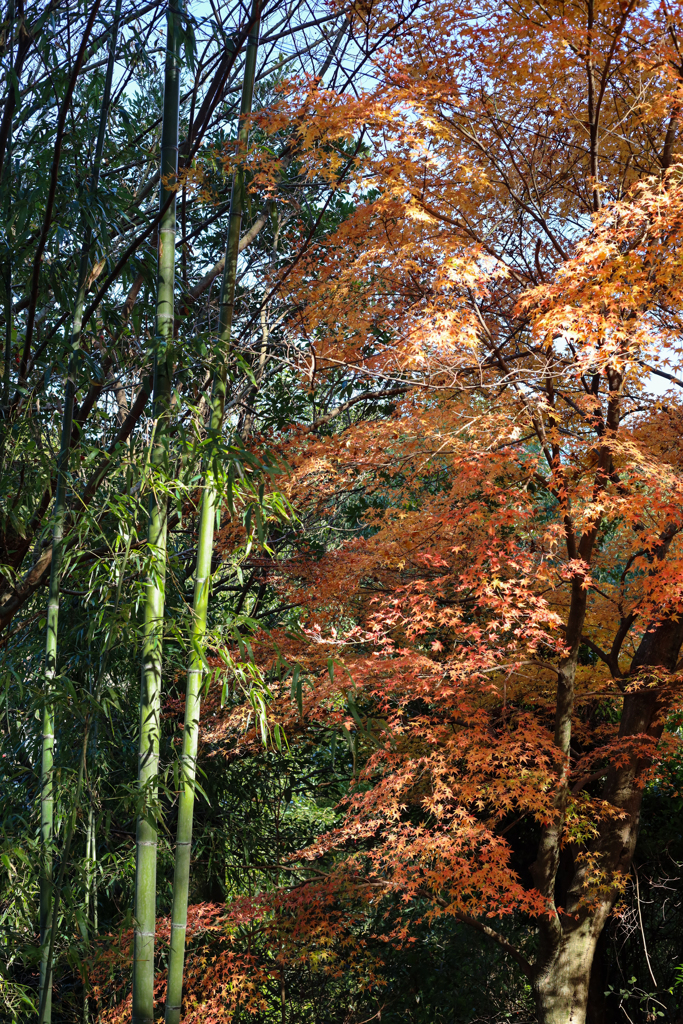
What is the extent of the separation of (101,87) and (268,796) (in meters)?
5.00

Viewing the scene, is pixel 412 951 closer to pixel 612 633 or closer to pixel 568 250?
pixel 612 633

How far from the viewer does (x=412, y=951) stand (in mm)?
6059

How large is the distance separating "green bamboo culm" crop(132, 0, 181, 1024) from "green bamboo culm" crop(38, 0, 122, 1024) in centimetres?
30

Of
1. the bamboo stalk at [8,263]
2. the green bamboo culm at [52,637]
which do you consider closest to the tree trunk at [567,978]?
the green bamboo culm at [52,637]

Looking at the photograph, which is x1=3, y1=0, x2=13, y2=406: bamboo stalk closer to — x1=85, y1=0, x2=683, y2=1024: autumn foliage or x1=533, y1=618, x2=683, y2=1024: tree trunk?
x1=85, y1=0, x2=683, y2=1024: autumn foliage

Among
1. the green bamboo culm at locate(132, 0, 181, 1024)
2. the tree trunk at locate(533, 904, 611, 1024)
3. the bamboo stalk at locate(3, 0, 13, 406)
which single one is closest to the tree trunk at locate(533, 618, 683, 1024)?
the tree trunk at locate(533, 904, 611, 1024)

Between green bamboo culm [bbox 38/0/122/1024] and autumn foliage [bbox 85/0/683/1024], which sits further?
autumn foliage [bbox 85/0/683/1024]

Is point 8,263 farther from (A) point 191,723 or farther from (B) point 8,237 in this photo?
(A) point 191,723

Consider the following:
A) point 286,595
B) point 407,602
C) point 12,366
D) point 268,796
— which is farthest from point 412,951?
point 12,366

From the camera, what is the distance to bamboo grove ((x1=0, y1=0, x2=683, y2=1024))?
3037mm

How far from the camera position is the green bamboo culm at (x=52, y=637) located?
2.36 meters

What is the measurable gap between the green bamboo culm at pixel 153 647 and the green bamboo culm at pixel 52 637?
0.98ft

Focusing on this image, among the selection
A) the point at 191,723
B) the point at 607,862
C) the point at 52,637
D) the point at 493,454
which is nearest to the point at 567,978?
the point at 607,862

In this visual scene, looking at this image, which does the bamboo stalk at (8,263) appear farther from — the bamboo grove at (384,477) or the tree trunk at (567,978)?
the tree trunk at (567,978)
